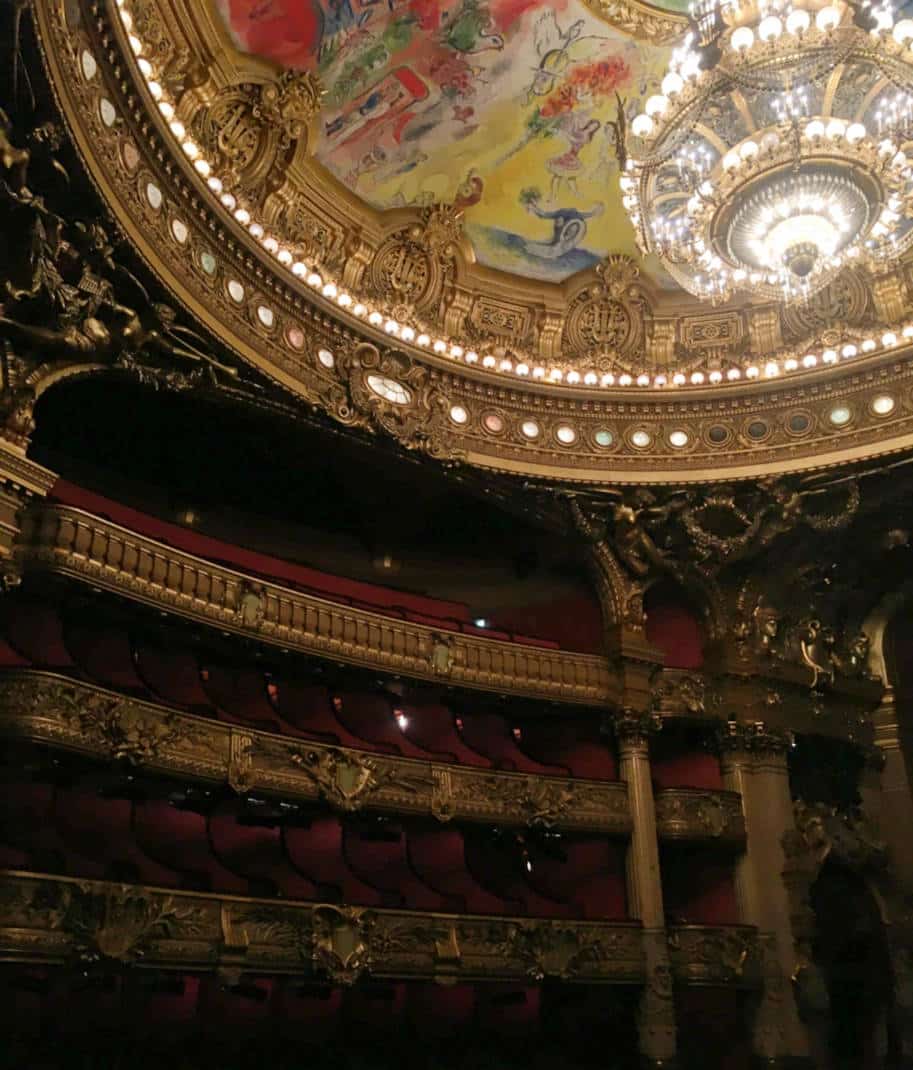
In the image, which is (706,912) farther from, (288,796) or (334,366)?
(334,366)

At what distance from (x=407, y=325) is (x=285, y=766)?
17.6 feet

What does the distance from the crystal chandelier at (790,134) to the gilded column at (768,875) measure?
6.05 meters

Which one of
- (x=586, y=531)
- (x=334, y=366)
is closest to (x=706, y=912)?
(x=586, y=531)

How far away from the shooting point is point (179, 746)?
9031 mm

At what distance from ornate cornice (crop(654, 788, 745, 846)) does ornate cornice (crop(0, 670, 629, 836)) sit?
8 cm

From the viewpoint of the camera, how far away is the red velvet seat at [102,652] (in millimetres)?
9445

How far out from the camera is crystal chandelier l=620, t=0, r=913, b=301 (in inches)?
319

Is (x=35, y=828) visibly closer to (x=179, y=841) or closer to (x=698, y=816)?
(x=179, y=841)

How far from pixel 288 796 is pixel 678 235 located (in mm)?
6018

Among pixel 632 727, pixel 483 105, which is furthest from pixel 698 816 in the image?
pixel 483 105

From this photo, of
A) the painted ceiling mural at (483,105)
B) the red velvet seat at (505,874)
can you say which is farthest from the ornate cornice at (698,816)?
the painted ceiling mural at (483,105)

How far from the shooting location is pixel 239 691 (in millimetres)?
10703

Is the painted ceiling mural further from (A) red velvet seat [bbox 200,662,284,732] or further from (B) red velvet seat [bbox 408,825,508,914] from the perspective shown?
(B) red velvet seat [bbox 408,825,508,914]

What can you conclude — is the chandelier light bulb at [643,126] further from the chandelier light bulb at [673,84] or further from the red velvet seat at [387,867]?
the red velvet seat at [387,867]
